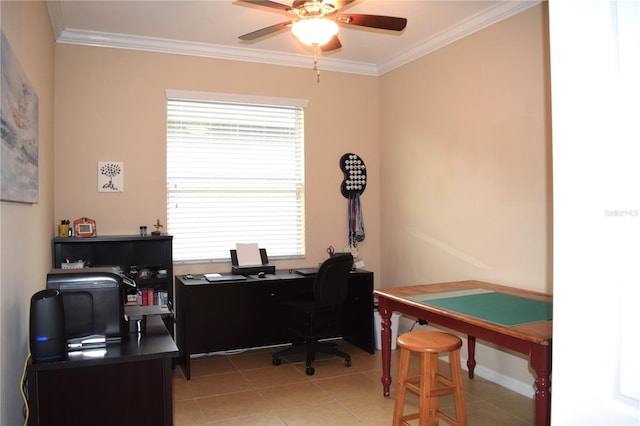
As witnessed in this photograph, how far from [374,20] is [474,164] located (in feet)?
5.42

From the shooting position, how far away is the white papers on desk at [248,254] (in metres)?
4.68

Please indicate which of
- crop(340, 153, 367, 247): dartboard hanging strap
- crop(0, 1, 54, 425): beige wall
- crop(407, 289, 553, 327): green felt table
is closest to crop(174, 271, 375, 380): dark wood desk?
crop(340, 153, 367, 247): dartboard hanging strap

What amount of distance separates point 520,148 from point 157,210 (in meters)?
3.19

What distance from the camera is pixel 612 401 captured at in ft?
3.18

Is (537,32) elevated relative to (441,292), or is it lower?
elevated

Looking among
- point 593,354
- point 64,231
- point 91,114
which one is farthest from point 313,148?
point 593,354

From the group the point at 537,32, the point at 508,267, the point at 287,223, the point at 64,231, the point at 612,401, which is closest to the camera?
the point at 612,401

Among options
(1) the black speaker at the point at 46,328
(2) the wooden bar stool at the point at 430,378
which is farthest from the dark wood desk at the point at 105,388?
(2) the wooden bar stool at the point at 430,378

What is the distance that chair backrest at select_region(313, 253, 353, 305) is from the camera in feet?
13.7

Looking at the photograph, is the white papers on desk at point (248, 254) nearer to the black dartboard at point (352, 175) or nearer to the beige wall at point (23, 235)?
the black dartboard at point (352, 175)

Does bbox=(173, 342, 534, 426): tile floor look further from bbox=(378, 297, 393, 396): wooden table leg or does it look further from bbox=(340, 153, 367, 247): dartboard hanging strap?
bbox=(340, 153, 367, 247): dartboard hanging strap

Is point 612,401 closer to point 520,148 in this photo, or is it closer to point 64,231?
point 520,148

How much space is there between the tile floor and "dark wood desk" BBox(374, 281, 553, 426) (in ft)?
1.02

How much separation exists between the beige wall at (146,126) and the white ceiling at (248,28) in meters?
0.12
